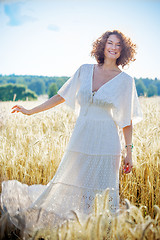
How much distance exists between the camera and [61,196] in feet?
6.98

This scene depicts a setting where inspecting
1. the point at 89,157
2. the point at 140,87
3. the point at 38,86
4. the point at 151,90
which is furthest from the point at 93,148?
the point at 38,86

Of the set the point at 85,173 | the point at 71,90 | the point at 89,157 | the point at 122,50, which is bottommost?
the point at 85,173

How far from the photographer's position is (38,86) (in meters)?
74.0

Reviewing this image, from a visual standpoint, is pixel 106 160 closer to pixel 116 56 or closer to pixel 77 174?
pixel 77 174

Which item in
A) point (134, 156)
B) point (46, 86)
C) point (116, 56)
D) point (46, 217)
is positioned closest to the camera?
point (46, 217)

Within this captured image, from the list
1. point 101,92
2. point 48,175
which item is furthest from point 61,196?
point 101,92

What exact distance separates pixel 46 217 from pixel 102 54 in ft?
4.77

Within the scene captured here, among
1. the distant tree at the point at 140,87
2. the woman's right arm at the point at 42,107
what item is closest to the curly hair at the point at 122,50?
the woman's right arm at the point at 42,107

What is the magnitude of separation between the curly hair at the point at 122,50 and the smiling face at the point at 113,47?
0.12 feet

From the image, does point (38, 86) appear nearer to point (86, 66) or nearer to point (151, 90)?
point (151, 90)

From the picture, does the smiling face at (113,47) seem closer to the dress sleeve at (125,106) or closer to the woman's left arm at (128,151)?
the dress sleeve at (125,106)

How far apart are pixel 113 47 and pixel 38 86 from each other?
73321 mm

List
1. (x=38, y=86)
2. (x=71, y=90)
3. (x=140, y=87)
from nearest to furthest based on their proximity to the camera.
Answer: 1. (x=71, y=90)
2. (x=140, y=87)
3. (x=38, y=86)

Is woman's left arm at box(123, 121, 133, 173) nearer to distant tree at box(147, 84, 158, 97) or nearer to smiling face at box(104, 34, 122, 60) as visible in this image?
smiling face at box(104, 34, 122, 60)
